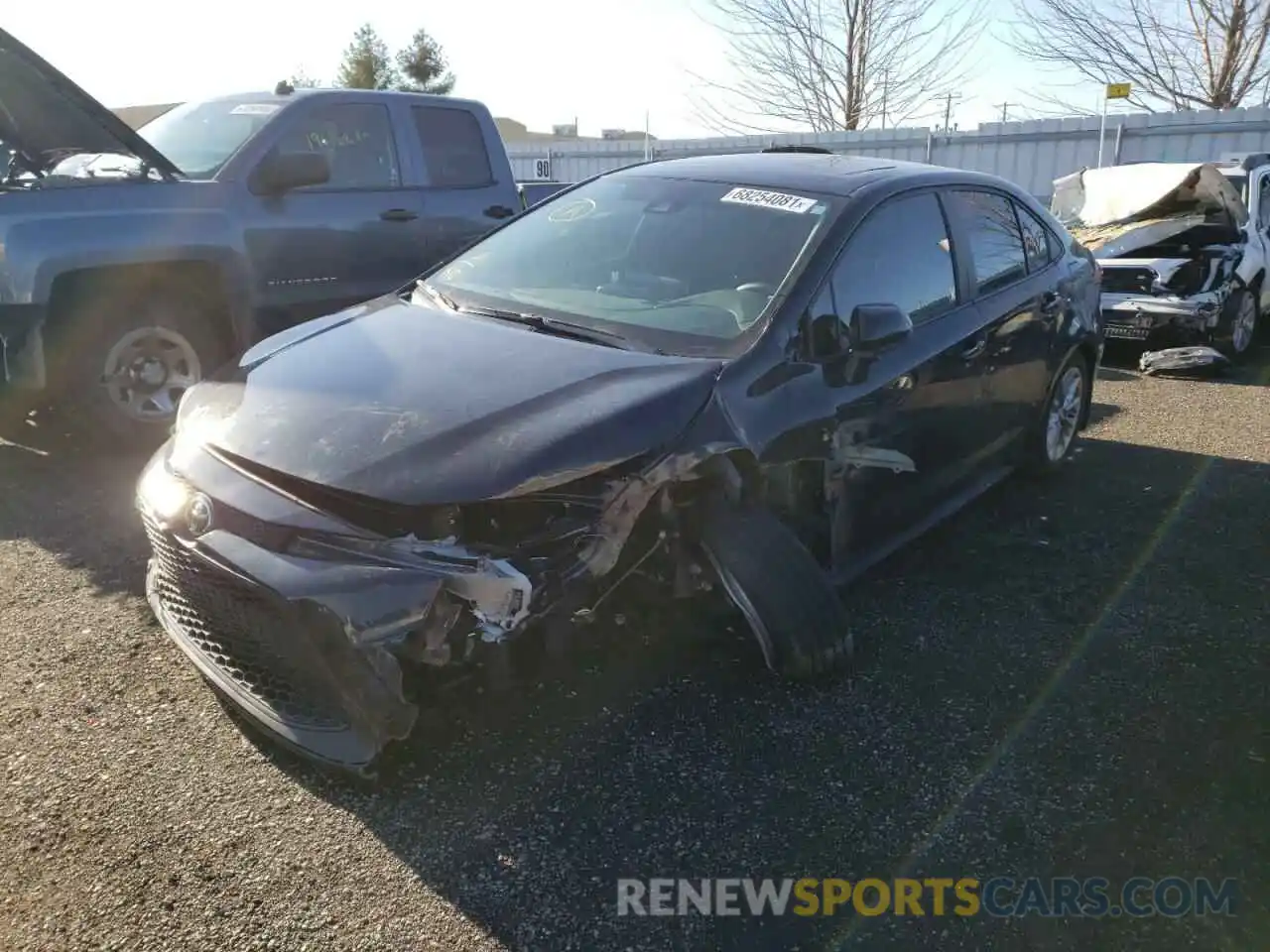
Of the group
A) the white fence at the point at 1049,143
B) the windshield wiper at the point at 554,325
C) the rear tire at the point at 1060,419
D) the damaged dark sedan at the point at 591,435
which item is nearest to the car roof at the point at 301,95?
the damaged dark sedan at the point at 591,435

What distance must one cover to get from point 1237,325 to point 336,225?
26.8ft

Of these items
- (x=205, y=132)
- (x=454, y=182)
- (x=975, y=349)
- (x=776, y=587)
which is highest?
(x=205, y=132)

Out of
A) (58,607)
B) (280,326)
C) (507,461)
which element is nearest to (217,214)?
(280,326)

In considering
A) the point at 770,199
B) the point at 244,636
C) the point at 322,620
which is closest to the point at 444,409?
the point at 322,620

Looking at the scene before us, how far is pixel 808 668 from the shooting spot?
312 centimetres

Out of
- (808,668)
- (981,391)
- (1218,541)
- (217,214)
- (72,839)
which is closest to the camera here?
(72,839)

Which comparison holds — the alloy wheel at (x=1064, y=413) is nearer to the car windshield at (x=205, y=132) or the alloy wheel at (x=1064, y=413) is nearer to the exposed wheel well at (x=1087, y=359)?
the exposed wheel well at (x=1087, y=359)

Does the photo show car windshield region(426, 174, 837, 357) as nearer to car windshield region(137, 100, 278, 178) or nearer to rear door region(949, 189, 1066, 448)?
rear door region(949, 189, 1066, 448)

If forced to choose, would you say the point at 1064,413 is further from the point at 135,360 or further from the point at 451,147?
the point at 135,360

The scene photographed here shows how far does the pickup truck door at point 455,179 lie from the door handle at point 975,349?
3549mm

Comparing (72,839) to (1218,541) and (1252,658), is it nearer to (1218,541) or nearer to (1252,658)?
(1252,658)

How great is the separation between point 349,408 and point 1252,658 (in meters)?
3.26

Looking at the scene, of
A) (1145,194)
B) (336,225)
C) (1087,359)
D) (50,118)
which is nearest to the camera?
(50,118)

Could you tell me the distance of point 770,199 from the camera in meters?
3.84
